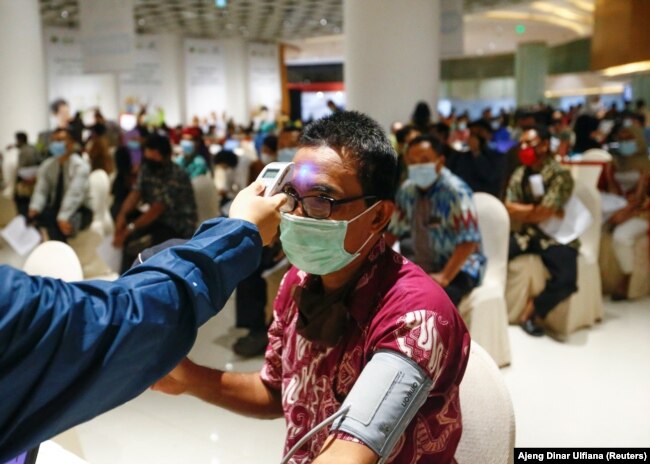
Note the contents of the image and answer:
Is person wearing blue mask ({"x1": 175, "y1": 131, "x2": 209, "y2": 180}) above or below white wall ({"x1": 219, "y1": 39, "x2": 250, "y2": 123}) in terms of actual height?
below

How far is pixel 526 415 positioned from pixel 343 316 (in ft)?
7.85

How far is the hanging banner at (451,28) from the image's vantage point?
7.85 meters

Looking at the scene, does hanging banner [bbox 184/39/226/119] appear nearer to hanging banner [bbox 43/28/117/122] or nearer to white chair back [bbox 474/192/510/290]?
hanging banner [bbox 43/28/117/122]

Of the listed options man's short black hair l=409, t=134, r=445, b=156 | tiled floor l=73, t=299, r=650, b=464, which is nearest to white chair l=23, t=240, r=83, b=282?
tiled floor l=73, t=299, r=650, b=464

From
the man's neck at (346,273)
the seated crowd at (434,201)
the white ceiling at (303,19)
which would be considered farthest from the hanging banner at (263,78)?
the man's neck at (346,273)

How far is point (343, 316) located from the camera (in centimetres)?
138

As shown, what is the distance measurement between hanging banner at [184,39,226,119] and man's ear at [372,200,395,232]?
1722 cm

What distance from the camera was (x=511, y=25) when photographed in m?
20.1

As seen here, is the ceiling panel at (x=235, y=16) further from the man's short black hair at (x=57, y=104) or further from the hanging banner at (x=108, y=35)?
the hanging banner at (x=108, y=35)

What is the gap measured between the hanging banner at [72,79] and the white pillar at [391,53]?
34.1 feet

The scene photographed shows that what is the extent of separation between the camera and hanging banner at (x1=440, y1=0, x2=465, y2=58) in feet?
25.8

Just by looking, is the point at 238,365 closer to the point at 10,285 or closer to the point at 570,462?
the point at 570,462

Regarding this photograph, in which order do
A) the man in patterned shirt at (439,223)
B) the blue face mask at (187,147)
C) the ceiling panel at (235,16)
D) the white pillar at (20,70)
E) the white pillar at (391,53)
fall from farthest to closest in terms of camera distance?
the ceiling panel at (235,16) < the white pillar at (20,70) < the blue face mask at (187,147) < the white pillar at (391,53) < the man in patterned shirt at (439,223)

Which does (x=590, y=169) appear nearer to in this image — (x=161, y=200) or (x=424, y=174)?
(x=424, y=174)
